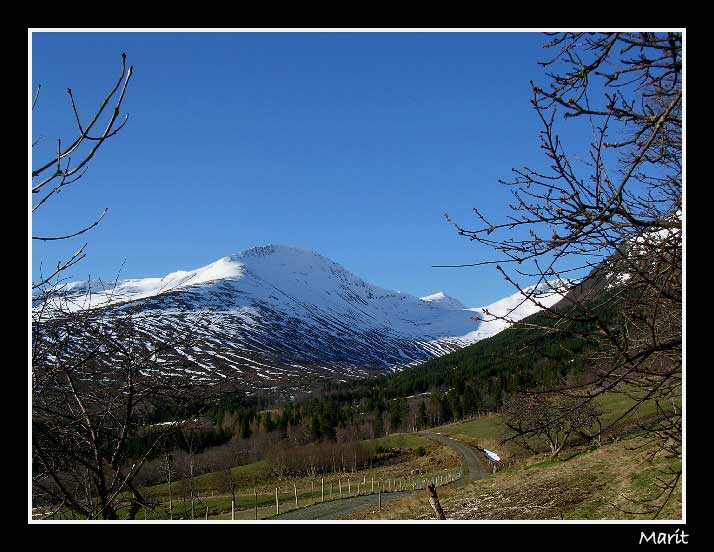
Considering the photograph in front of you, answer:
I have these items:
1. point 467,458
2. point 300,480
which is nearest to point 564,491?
point 467,458

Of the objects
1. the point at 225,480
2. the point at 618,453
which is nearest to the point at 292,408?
the point at 225,480

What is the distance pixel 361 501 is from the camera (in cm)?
4253

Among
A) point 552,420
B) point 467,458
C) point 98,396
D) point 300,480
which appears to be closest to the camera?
point 552,420

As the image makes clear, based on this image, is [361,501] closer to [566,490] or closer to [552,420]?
[566,490]

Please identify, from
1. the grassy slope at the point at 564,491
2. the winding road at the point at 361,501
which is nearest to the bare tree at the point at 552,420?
the grassy slope at the point at 564,491

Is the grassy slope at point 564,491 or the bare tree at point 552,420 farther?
the grassy slope at point 564,491

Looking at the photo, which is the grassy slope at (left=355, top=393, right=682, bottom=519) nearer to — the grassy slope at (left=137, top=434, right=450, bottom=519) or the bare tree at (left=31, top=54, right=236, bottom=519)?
the bare tree at (left=31, top=54, right=236, bottom=519)

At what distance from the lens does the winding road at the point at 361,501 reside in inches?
1433

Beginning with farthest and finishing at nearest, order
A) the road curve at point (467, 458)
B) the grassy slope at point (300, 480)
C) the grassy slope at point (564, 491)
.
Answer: the grassy slope at point (300, 480)
the road curve at point (467, 458)
the grassy slope at point (564, 491)

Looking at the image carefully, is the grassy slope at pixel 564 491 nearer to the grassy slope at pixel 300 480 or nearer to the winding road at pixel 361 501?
the winding road at pixel 361 501

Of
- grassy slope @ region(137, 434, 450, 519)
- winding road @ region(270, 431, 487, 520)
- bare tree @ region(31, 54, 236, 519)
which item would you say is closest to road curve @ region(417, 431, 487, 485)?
winding road @ region(270, 431, 487, 520)
